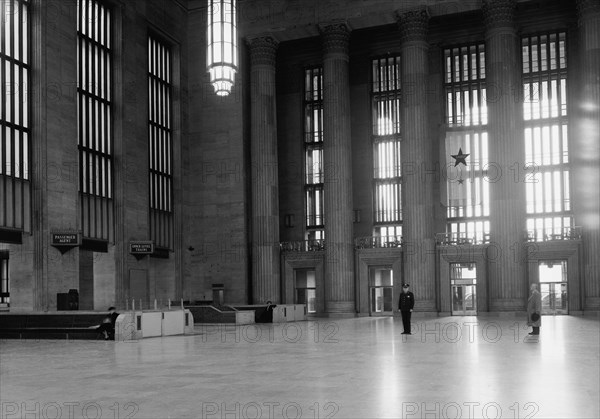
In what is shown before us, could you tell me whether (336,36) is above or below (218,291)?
above

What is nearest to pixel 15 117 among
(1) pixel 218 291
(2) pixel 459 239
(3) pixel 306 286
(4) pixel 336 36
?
(1) pixel 218 291

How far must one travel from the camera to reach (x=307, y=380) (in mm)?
11961

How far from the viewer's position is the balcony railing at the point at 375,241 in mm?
44062

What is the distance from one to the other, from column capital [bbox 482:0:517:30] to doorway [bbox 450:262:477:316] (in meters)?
12.6

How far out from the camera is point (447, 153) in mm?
44875

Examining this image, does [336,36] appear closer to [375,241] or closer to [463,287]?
[375,241]

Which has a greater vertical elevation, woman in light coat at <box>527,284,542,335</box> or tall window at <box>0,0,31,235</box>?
tall window at <box>0,0,31,235</box>

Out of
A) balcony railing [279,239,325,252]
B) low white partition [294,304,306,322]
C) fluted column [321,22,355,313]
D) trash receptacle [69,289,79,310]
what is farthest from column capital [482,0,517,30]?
trash receptacle [69,289,79,310]

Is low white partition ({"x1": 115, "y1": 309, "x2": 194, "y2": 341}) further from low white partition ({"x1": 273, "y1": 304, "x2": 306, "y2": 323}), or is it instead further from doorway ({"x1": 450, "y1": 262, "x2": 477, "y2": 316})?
doorway ({"x1": 450, "y1": 262, "x2": 477, "y2": 316})

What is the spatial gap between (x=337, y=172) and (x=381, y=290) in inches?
280

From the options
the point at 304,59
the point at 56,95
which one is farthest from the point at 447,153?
the point at 56,95

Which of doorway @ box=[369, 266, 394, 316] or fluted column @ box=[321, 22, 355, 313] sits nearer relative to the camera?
fluted column @ box=[321, 22, 355, 313]

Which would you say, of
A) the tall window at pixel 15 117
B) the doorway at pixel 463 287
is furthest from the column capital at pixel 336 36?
the tall window at pixel 15 117

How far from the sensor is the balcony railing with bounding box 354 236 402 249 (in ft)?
145
